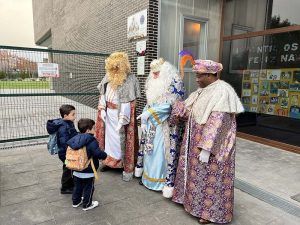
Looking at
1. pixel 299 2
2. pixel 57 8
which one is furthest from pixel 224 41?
pixel 57 8

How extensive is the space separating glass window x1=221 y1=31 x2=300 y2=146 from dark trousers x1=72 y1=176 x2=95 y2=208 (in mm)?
4205

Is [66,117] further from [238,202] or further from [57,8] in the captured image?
[57,8]

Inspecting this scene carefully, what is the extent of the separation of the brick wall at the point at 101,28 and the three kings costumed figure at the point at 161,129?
10.4 ft

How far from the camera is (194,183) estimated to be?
8.98 feet

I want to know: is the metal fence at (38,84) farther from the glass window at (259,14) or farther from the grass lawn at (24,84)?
the glass window at (259,14)

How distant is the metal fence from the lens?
522 cm

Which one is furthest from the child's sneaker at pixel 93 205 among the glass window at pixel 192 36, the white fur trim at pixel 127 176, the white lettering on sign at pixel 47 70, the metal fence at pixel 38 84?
the glass window at pixel 192 36

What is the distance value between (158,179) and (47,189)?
58.1 inches

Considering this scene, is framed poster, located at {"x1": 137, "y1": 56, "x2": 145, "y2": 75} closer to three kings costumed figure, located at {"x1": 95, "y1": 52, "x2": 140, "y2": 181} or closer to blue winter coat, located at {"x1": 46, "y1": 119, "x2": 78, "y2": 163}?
three kings costumed figure, located at {"x1": 95, "y1": 52, "x2": 140, "y2": 181}

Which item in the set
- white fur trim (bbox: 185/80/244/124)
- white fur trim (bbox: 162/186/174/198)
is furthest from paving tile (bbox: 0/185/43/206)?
white fur trim (bbox: 185/80/244/124)

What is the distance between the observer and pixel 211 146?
2498 millimetres

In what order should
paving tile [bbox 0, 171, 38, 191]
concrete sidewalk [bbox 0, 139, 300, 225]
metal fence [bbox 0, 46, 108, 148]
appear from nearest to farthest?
concrete sidewalk [bbox 0, 139, 300, 225], paving tile [bbox 0, 171, 38, 191], metal fence [bbox 0, 46, 108, 148]

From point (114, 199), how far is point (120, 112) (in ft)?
3.90

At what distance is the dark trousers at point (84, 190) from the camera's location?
2.90 metres
